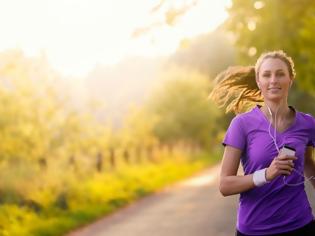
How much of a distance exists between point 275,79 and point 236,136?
1.20ft

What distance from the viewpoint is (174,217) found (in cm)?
1393

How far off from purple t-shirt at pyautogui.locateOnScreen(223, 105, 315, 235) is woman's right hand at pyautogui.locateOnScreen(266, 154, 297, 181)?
15cm

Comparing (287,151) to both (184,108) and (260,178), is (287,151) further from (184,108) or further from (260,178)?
(184,108)

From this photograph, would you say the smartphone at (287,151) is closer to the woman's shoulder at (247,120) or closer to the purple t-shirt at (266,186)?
the purple t-shirt at (266,186)

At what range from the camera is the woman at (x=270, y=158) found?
3672mm

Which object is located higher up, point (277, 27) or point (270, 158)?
point (277, 27)

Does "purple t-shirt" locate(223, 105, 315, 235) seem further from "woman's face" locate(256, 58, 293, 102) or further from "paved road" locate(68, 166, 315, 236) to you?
"paved road" locate(68, 166, 315, 236)

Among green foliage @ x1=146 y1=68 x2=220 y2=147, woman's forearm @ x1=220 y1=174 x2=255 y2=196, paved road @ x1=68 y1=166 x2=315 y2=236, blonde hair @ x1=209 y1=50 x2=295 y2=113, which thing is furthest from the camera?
green foliage @ x1=146 y1=68 x2=220 y2=147

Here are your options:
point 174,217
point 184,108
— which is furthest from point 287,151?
point 184,108

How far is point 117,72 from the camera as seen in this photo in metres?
105

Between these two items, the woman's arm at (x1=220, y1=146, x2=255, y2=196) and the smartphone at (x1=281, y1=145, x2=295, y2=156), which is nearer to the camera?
the smartphone at (x1=281, y1=145, x2=295, y2=156)

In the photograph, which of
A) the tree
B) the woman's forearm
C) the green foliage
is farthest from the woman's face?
the green foliage

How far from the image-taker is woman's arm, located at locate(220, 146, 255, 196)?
3.64m

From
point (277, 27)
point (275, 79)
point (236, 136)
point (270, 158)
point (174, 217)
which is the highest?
point (277, 27)
